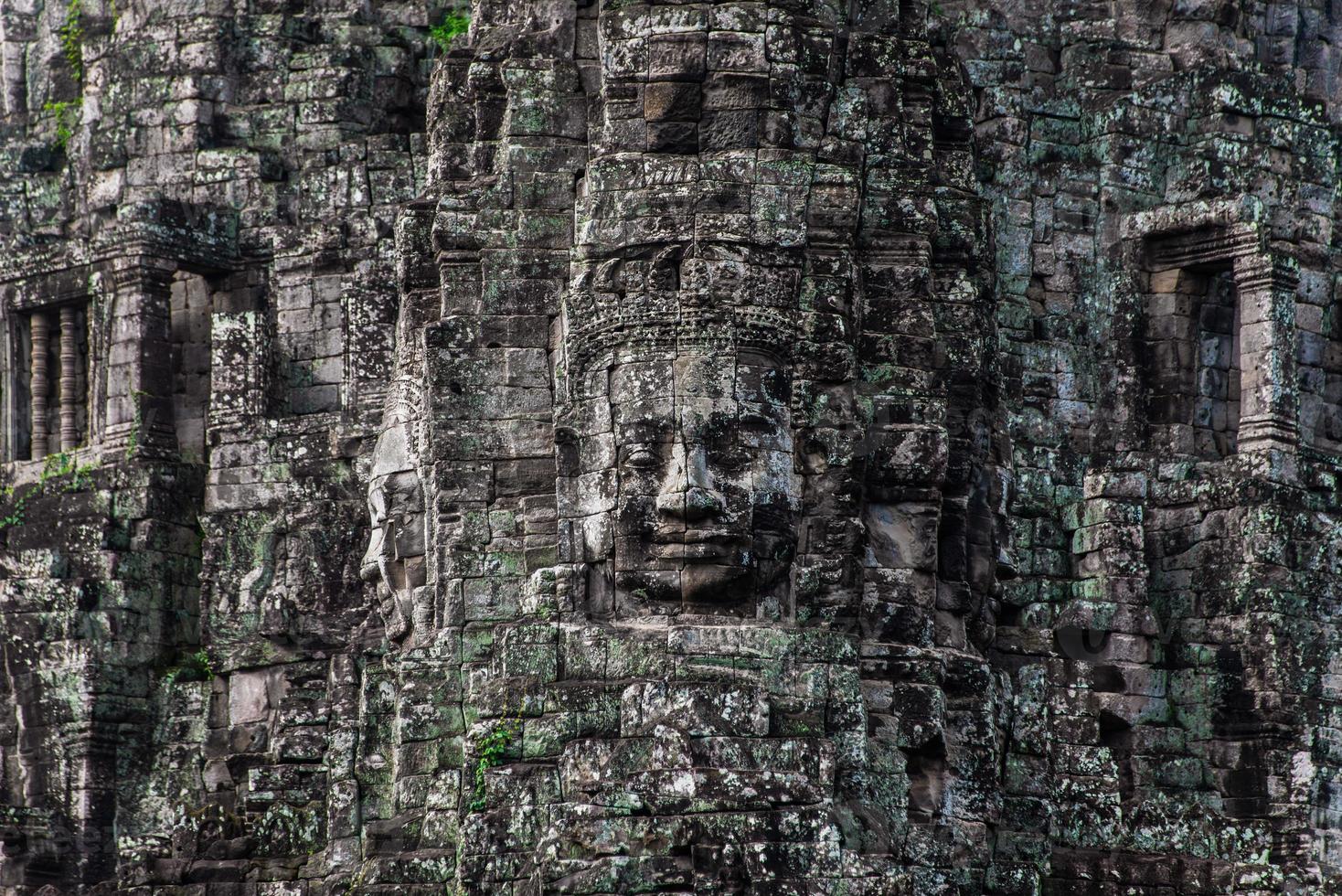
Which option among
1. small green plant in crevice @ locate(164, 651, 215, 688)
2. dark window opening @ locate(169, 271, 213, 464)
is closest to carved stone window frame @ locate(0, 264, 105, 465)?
dark window opening @ locate(169, 271, 213, 464)

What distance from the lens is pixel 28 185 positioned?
43406 mm

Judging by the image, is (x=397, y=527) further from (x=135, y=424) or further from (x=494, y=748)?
(x=135, y=424)

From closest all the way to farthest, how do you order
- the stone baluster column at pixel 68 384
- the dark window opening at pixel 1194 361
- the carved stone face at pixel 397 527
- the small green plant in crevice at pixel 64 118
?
the carved stone face at pixel 397 527 < the dark window opening at pixel 1194 361 < the stone baluster column at pixel 68 384 < the small green plant in crevice at pixel 64 118

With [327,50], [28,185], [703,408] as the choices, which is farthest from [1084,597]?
[28,185]

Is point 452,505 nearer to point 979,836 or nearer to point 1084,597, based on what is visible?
point 979,836

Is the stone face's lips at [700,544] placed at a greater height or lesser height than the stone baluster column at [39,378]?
lesser

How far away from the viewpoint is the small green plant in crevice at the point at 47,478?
4175 cm

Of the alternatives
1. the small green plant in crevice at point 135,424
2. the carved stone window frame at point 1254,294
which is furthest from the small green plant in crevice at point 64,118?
the carved stone window frame at point 1254,294

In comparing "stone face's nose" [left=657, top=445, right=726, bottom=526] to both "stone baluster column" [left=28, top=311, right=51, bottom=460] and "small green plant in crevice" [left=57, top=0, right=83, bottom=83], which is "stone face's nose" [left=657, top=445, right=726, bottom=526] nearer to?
"stone baluster column" [left=28, top=311, right=51, bottom=460]

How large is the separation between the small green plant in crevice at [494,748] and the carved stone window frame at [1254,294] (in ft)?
34.7

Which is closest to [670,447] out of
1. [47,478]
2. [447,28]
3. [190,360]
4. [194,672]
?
[194,672]

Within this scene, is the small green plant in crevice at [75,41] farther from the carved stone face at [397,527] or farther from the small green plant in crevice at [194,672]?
the carved stone face at [397,527]

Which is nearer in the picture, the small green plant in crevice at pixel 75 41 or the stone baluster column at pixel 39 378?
the stone baluster column at pixel 39 378

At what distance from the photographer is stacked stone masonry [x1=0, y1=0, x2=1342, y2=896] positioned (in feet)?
108
